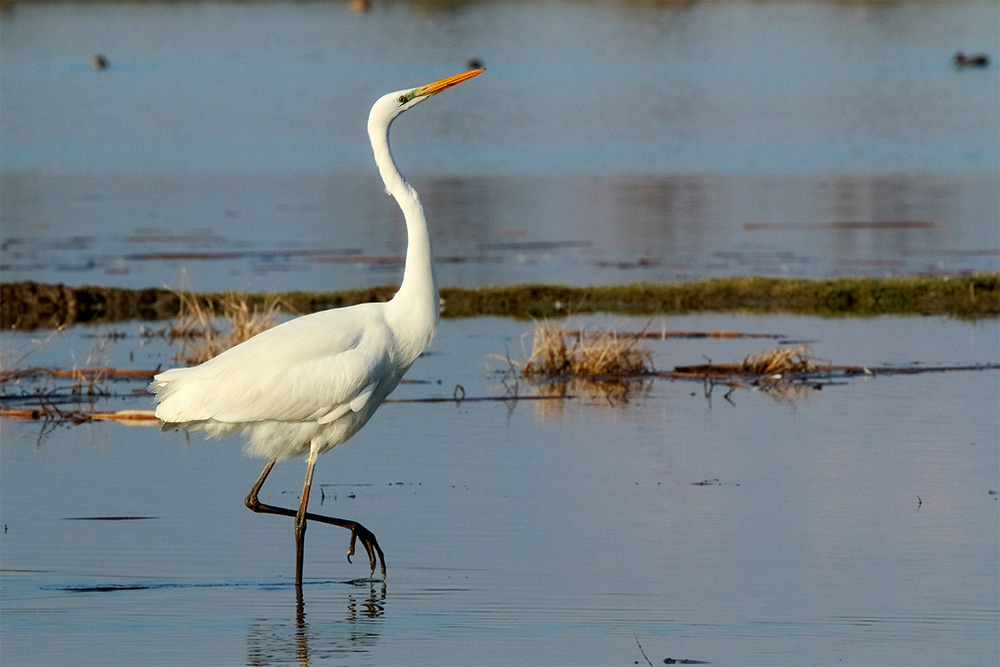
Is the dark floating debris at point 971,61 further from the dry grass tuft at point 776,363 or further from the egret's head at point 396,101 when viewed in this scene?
the egret's head at point 396,101

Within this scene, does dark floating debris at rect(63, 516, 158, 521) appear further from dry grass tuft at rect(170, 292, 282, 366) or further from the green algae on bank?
the green algae on bank

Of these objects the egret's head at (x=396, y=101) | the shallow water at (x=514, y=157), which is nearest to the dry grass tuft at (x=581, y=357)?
the egret's head at (x=396, y=101)

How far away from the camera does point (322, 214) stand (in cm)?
2719

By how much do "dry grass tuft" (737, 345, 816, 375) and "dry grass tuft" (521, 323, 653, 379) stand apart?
0.68 metres

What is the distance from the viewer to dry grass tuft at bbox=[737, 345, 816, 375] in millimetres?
12234

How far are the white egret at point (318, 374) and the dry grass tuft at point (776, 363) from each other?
4.61 meters

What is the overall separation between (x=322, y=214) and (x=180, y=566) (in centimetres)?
1959

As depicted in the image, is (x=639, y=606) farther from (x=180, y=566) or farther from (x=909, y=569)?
(x=180, y=566)

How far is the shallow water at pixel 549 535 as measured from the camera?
6746 millimetres

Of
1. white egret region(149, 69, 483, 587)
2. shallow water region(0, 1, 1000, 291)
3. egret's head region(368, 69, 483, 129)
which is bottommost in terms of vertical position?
shallow water region(0, 1, 1000, 291)

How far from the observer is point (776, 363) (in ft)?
40.1

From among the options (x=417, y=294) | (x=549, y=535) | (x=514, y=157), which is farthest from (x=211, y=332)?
(x=514, y=157)

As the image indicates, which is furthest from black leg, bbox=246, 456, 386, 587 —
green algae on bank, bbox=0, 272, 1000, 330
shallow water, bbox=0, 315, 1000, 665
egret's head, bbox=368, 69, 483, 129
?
green algae on bank, bbox=0, 272, 1000, 330

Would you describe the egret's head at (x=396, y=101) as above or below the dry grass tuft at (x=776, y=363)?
above
